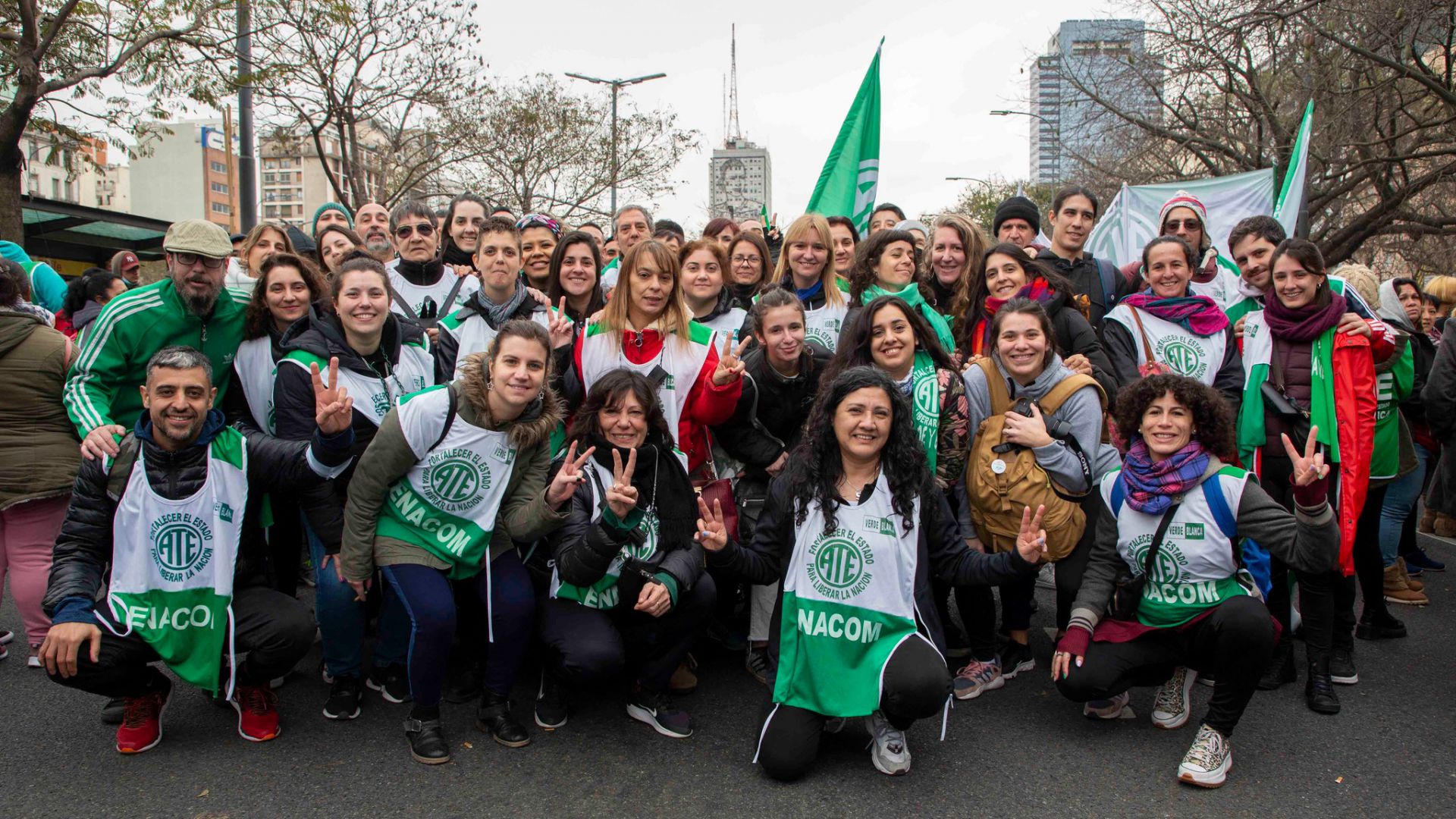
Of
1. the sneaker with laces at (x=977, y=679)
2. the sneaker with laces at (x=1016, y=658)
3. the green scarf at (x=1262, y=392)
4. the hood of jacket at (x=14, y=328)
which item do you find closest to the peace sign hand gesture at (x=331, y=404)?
the hood of jacket at (x=14, y=328)

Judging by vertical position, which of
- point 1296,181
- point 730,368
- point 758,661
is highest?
point 1296,181

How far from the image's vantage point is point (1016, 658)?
15.0 feet

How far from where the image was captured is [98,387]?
13.4 feet

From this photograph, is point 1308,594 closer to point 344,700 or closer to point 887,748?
point 887,748

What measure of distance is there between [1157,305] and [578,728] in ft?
11.2

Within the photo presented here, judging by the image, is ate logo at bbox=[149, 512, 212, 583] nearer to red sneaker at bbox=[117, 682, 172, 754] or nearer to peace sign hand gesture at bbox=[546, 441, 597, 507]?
red sneaker at bbox=[117, 682, 172, 754]

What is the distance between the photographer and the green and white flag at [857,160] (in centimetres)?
740

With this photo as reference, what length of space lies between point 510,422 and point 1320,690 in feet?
12.0

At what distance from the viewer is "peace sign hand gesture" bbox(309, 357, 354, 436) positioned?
3678 millimetres

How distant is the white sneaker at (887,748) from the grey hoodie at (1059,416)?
42.6 inches

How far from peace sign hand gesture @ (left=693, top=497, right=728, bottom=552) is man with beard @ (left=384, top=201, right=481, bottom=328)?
7.34ft

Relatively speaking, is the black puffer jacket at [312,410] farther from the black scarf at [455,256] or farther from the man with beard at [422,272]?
the black scarf at [455,256]

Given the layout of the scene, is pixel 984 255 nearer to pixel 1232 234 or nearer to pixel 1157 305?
pixel 1157 305

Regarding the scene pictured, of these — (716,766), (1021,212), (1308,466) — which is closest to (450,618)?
(716,766)
